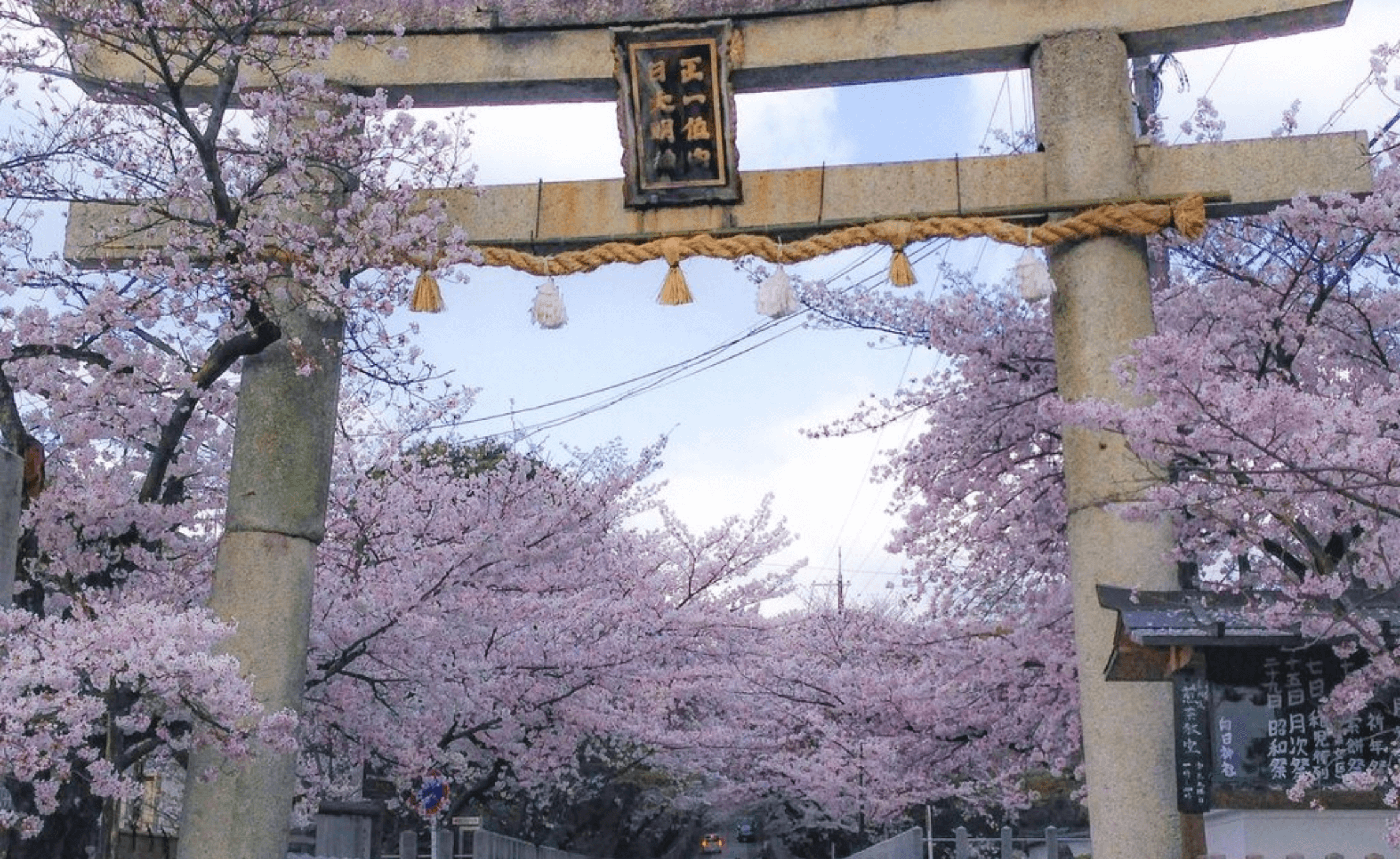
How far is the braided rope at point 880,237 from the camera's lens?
9.15m

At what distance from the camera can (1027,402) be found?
1118 centimetres

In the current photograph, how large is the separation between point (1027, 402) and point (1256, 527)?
348cm

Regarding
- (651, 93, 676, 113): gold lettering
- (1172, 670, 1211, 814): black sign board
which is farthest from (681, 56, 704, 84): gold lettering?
(1172, 670, 1211, 814): black sign board

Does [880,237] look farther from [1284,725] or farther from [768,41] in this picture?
[1284,725]

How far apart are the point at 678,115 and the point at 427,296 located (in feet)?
7.00

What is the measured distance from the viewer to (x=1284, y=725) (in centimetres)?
718

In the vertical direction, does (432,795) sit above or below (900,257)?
below

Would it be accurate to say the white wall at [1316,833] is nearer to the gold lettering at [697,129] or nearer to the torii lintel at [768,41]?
the torii lintel at [768,41]

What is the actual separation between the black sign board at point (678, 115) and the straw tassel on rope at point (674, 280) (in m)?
0.33

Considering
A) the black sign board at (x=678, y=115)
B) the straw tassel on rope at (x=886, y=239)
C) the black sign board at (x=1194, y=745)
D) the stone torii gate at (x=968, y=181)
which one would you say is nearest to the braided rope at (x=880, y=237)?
the straw tassel on rope at (x=886, y=239)

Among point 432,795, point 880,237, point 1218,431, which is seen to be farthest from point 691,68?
point 432,795

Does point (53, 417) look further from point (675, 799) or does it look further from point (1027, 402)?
point (675, 799)

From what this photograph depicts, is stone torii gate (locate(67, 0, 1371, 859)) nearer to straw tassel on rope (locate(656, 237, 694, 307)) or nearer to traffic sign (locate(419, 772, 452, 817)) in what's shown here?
straw tassel on rope (locate(656, 237, 694, 307))

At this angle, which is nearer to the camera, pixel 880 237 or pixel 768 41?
pixel 880 237
